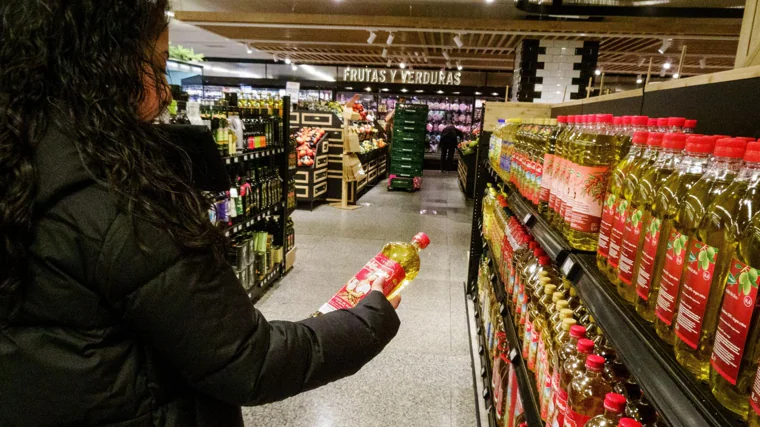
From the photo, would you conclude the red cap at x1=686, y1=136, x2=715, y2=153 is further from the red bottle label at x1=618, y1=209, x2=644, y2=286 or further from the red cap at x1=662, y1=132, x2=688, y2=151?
the red bottle label at x1=618, y1=209, x2=644, y2=286

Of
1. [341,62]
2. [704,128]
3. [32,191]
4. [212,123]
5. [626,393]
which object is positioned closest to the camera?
[32,191]

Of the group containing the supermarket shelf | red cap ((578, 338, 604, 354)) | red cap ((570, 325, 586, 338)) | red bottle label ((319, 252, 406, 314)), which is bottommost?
red cap ((570, 325, 586, 338))

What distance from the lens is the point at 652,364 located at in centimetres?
83

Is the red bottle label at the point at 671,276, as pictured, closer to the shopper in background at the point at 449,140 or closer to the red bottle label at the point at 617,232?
the red bottle label at the point at 617,232

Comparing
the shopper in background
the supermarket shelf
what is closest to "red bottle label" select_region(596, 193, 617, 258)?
the supermarket shelf

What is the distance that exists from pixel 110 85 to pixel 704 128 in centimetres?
135

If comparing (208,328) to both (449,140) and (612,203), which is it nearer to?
(612,203)

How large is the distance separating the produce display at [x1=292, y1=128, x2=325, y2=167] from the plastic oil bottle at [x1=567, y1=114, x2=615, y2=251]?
Result: 6833mm

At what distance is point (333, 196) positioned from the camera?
9289mm

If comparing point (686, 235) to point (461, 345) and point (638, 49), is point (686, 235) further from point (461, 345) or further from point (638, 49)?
point (638, 49)

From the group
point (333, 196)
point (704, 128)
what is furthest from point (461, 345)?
point (333, 196)

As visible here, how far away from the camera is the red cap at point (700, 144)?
84 centimetres

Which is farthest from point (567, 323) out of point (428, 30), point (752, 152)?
point (428, 30)

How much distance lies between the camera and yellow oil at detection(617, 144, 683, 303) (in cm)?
100
